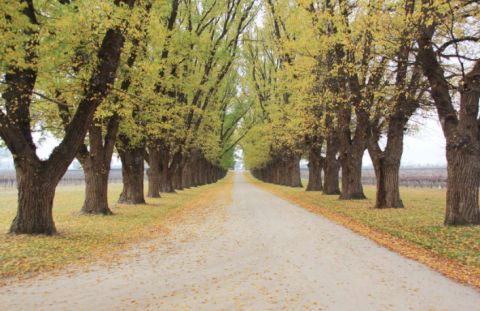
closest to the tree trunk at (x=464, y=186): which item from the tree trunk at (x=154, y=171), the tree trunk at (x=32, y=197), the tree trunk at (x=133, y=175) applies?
the tree trunk at (x=32, y=197)

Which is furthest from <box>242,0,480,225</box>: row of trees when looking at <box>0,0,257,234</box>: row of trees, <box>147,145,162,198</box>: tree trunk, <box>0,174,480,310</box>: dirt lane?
<box>147,145,162,198</box>: tree trunk

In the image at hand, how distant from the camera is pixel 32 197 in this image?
11039 millimetres

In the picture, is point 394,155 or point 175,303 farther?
point 394,155

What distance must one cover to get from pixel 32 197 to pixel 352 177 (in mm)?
17168

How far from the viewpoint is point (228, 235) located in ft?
38.5

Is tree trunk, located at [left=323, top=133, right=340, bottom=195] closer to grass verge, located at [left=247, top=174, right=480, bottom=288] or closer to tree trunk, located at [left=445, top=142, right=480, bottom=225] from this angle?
grass verge, located at [left=247, top=174, right=480, bottom=288]

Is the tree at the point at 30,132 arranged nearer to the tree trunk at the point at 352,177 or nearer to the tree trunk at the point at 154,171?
the tree trunk at the point at 154,171

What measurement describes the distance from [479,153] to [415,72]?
4.78 m

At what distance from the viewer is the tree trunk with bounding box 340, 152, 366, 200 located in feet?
77.6

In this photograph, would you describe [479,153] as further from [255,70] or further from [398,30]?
[255,70]

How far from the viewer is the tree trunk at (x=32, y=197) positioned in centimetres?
1101

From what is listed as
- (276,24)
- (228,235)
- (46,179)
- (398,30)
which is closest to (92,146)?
(46,179)

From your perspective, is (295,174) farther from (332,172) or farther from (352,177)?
(352,177)

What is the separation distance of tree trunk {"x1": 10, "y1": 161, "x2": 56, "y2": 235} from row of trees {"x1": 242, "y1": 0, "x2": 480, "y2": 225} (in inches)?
397
